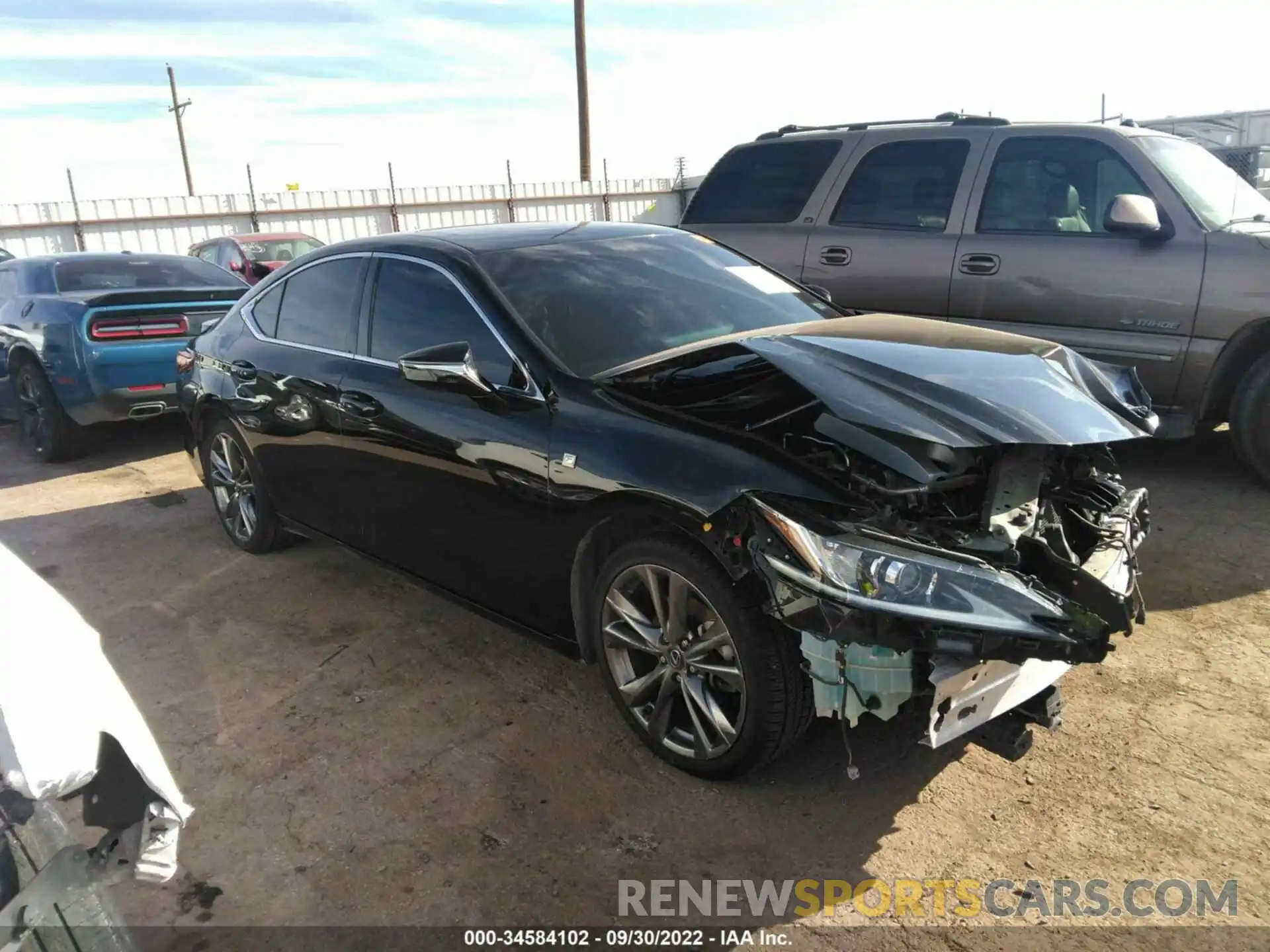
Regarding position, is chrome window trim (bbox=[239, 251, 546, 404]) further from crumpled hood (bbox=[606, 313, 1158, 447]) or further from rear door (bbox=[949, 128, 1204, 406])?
rear door (bbox=[949, 128, 1204, 406])

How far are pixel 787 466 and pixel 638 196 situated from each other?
78.9ft

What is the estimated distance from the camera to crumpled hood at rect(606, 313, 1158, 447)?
8.39 ft

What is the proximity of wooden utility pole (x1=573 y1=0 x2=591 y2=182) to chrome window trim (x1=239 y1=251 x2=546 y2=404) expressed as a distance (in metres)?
20.4

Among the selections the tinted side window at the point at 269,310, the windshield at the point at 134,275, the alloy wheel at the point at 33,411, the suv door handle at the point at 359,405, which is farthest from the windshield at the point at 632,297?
the alloy wheel at the point at 33,411

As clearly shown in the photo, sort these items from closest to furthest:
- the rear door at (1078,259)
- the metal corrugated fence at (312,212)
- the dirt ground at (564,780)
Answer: the dirt ground at (564,780) < the rear door at (1078,259) < the metal corrugated fence at (312,212)

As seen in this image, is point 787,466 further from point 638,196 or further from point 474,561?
point 638,196

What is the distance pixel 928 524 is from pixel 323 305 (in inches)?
117

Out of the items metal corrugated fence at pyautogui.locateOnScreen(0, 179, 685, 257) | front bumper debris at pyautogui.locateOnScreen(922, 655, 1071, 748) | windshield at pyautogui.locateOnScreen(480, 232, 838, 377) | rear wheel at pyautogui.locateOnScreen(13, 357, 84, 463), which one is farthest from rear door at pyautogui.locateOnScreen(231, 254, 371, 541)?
metal corrugated fence at pyautogui.locateOnScreen(0, 179, 685, 257)

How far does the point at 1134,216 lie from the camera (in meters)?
4.90

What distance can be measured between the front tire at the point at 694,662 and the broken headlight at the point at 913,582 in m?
0.29

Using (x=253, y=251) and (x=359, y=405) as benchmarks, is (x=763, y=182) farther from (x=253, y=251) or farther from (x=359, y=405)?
(x=253, y=251)

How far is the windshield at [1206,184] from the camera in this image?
201 inches

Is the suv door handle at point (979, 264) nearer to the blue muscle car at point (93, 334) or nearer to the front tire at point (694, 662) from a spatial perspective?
the front tire at point (694, 662)

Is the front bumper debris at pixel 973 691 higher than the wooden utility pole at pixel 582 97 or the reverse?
the reverse
